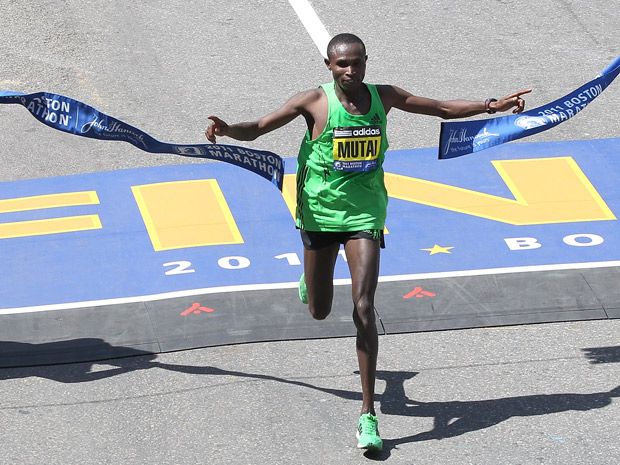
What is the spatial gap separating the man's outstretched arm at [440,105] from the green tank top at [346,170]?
0.14 metres

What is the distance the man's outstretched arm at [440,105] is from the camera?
26.6 ft

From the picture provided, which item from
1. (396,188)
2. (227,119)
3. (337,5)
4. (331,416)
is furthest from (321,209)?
(337,5)

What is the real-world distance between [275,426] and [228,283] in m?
2.00

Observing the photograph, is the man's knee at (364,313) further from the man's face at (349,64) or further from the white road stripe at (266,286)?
the white road stripe at (266,286)

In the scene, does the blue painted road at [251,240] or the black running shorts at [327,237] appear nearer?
the black running shorts at [327,237]

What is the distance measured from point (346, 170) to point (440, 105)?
0.77 m

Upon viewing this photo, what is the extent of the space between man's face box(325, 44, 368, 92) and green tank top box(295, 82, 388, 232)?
166 millimetres

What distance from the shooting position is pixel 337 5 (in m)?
16.0

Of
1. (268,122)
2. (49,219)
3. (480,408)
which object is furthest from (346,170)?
(49,219)

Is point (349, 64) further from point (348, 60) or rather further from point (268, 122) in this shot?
point (268, 122)

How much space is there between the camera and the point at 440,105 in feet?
27.1

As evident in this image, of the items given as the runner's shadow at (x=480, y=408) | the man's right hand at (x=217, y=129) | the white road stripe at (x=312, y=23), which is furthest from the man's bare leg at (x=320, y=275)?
the white road stripe at (x=312, y=23)

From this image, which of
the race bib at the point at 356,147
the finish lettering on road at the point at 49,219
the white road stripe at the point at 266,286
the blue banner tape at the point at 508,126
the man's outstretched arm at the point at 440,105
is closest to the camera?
the race bib at the point at 356,147

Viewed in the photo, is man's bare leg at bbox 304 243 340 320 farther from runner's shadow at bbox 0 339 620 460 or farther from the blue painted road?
the blue painted road
